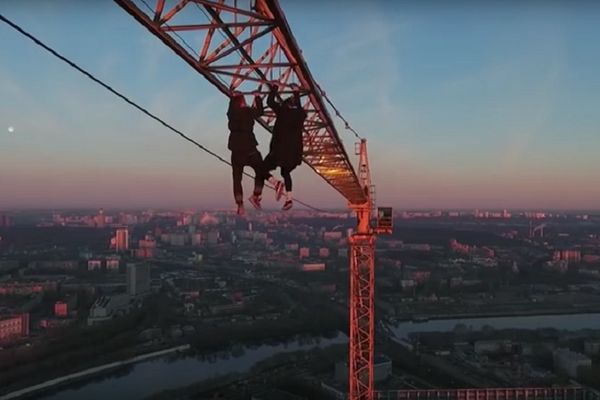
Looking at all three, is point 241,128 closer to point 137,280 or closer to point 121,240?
point 137,280

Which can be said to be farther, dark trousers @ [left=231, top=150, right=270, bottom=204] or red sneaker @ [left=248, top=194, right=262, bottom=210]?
red sneaker @ [left=248, top=194, right=262, bottom=210]

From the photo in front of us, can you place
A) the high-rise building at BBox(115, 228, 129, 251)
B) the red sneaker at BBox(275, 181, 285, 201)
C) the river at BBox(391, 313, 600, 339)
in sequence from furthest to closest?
the high-rise building at BBox(115, 228, 129, 251), the river at BBox(391, 313, 600, 339), the red sneaker at BBox(275, 181, 285, 201)

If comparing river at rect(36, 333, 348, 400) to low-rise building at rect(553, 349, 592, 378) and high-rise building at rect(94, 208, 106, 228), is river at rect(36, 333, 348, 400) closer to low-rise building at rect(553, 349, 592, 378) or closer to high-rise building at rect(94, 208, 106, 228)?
low-rise building at rect(553, 349, 592, 378)

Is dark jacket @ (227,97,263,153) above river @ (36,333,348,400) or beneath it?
above

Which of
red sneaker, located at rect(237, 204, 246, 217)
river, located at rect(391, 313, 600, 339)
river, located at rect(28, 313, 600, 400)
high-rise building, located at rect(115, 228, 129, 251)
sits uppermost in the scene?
red sneaker, located at rect(237, 204, 246, 217)

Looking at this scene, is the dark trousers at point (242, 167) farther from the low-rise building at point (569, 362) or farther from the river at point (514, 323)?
the river at point (514, 323)

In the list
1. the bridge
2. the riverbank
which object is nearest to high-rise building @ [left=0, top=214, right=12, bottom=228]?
the riverbank

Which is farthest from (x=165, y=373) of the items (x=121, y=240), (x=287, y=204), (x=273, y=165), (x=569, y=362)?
(x=121, y=240)

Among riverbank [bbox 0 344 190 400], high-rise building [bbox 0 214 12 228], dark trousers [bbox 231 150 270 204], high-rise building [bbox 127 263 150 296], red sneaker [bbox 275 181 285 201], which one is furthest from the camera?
high-rise building [bbox 0 214 12 228]

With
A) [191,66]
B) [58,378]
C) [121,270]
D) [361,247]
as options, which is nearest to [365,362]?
[361,247]
